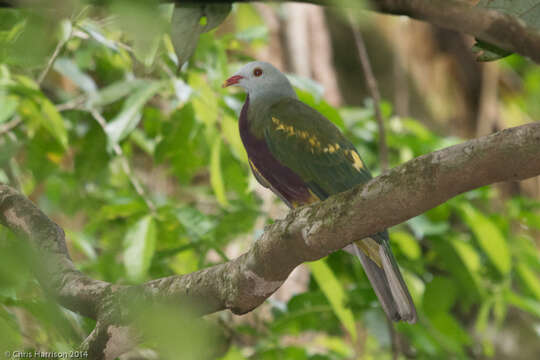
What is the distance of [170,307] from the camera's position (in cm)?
81

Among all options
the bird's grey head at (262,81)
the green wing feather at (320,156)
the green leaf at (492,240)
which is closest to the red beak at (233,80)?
the bird's grey head at (262,81)

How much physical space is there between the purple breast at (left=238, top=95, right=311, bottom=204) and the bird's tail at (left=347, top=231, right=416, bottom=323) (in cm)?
33

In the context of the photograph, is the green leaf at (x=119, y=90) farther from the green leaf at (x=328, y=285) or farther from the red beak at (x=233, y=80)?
the green leaf at (x=328, y=285)

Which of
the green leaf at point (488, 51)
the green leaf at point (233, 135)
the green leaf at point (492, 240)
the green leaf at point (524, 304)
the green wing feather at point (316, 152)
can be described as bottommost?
the green leaf at point (524, 304)

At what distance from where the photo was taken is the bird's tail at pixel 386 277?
1.99m

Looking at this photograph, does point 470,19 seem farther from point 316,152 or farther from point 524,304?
point 524,304

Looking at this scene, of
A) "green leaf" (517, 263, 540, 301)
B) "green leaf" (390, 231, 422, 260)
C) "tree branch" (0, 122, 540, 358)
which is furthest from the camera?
"green leaf" (517, 263, 540, 301)

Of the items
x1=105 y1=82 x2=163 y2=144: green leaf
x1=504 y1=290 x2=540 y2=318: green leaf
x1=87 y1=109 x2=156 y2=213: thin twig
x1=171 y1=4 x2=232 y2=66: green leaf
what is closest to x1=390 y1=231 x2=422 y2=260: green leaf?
x1=504 y1=290 x2=540 y2=318: green leaf

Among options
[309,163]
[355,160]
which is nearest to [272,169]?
[309,163]

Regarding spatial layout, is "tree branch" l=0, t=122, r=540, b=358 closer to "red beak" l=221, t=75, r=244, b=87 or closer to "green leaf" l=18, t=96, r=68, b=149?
"green leaf" l=18, t=96, r=68, b=149

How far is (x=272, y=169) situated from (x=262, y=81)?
54 centimetres

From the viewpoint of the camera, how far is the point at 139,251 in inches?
97.7

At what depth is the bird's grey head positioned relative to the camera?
8.86 feet

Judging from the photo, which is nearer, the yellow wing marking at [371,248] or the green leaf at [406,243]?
the yellow wing marking at [371,248]
